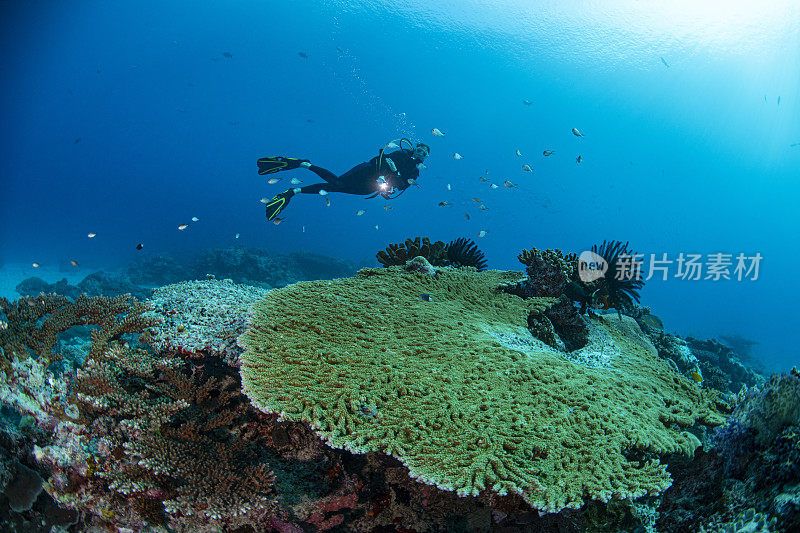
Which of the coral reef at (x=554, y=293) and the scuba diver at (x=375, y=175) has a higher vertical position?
the scuba diver at (x=375, y=175)

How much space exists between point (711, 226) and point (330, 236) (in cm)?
12935

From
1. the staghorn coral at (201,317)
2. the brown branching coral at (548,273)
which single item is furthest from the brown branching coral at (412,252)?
the staghorn coral at (201,317)

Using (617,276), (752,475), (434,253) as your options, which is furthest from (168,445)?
(617,276)

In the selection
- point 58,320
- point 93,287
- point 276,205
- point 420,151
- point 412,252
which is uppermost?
point 420,151

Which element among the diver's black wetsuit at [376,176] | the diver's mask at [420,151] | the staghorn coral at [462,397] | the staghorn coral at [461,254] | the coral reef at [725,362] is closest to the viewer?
the staghorn coral at [462,397]

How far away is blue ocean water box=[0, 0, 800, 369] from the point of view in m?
56.5

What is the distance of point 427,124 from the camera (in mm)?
111312

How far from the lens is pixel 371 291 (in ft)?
14.6

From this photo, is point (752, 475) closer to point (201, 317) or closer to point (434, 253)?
point (201, 317)

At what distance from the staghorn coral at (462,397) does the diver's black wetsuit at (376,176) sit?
714cm

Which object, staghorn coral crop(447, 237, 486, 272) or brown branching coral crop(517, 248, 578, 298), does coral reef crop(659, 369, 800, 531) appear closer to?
brown branching coral crop(517, 248, 578, 298)

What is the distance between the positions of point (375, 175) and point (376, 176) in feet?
0.19

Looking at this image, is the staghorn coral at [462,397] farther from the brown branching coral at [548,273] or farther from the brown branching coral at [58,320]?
the brown branching coral at [548,273]

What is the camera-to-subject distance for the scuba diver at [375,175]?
10789mm
